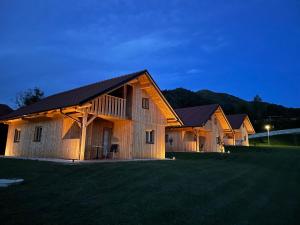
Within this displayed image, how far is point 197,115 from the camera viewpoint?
90.4 feet

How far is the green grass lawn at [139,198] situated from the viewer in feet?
16.7

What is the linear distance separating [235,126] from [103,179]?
33183 mm

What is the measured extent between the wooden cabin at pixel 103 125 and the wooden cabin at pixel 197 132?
6.82m

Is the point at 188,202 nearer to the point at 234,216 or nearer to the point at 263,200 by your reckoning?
the point at 234,216

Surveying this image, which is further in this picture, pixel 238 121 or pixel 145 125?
pixel 238 121

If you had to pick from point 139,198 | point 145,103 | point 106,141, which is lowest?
point 139,198

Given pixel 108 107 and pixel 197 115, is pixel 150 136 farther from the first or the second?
pixel 197 115

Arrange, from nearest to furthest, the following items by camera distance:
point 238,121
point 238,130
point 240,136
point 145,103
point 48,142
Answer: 1. point 48,142
2. point 145,103
3. point 238,130
4. point 238,121
5. point 240,136

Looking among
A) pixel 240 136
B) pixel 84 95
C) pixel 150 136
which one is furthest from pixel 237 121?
pixel 84 95

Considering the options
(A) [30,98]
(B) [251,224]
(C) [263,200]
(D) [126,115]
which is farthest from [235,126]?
(B) [251,224]

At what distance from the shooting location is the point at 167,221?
16.4ft

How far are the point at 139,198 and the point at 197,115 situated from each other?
21.8 metres

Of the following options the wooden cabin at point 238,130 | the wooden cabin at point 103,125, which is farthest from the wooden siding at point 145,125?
the wooden cabin at point 238,130

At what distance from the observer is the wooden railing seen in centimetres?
1381
